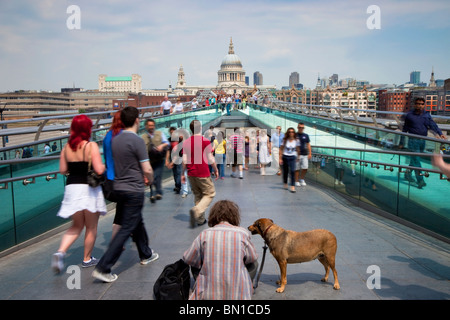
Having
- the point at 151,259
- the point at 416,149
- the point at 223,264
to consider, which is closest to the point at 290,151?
the point at 416,149

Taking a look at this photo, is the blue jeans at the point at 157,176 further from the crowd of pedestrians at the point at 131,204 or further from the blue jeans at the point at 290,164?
the blue jeans at the point at 290,164

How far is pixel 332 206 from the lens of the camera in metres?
8.66

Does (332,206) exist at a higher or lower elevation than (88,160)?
lower

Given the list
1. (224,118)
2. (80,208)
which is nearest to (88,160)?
(80,208)

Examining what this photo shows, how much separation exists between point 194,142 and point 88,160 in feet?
8.47

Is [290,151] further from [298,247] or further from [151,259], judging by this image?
[298,247]

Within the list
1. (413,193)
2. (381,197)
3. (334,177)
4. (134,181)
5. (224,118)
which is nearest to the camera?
(134,181)

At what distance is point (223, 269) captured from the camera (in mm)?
3654

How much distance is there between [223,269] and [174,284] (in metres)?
0.63

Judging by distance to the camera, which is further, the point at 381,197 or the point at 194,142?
the point at 381,197

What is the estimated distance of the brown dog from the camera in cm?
450

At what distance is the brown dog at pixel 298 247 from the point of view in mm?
4504

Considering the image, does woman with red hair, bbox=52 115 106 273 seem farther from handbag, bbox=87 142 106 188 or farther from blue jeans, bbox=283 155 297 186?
blue jeans, bbox=283 155 297 186
